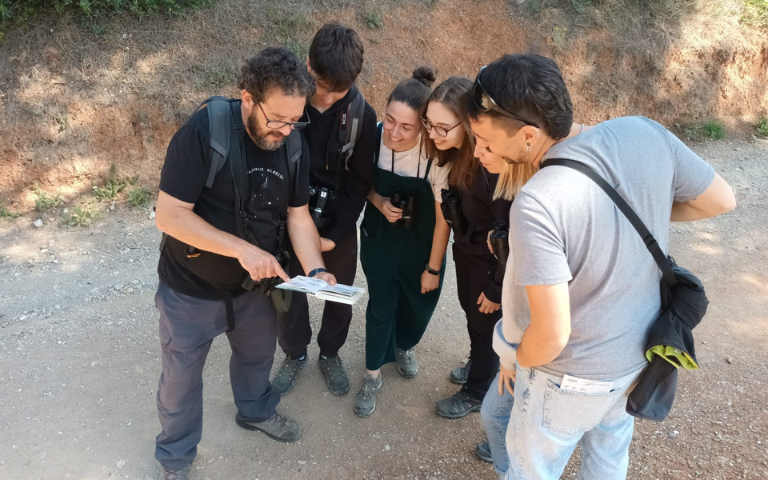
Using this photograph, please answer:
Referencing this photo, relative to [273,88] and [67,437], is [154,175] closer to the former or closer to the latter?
[67,437]

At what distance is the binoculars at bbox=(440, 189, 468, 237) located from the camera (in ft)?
9.41

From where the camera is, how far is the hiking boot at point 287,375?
365 centimetres

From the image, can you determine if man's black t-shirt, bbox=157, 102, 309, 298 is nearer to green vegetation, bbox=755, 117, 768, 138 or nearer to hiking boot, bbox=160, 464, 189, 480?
hiking boot, bbox=160, 464, 189, 480

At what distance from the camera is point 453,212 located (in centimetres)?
289

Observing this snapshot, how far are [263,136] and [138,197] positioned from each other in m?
3.77

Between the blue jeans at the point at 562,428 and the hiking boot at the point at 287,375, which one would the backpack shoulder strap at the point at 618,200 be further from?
the hiking boot at the point at 287,375

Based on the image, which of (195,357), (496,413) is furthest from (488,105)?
(195,357)

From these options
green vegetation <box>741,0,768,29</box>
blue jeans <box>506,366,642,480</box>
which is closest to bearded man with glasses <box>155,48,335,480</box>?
blue jeans <box>506,366,642,480</box>

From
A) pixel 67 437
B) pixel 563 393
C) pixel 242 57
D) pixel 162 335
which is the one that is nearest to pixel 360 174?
pixel 162 335

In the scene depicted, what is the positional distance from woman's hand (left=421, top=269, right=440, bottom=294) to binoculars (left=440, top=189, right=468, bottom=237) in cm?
41

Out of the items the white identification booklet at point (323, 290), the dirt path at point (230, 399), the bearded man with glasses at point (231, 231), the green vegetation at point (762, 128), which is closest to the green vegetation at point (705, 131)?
the green vegetation at point (762, 128)

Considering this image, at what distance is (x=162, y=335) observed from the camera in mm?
2717

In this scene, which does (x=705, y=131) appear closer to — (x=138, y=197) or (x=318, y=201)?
(x=318, y=201)

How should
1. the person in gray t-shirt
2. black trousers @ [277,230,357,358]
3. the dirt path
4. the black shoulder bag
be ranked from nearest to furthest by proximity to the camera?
1. the person in gray t-shirt
2. the black shoulder bag
3. the dirt path
4. black trousers @ [277,230,357,358]
